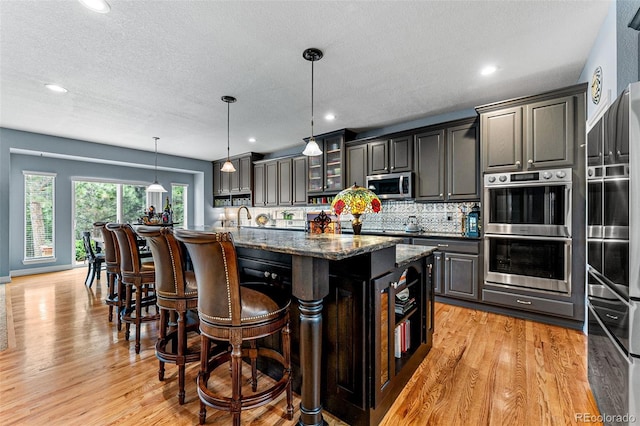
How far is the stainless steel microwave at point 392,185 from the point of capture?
13.7ft

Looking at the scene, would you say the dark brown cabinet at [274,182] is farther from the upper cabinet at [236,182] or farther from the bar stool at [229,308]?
the bar stool at [229,308]

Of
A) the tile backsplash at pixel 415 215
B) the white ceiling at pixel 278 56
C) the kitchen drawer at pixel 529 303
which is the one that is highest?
the white ceiling at pixel 278 56

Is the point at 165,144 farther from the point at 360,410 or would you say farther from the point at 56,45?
the point at 360,410

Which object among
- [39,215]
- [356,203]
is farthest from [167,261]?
[39,215]

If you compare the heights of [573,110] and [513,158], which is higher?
[573,110]

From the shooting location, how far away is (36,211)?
5566 millimetres

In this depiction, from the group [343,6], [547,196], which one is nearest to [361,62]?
[343,6]

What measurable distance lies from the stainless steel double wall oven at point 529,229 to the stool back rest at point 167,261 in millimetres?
3283

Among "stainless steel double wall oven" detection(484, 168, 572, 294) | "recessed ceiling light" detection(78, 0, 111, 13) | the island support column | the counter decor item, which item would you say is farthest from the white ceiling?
the island support column

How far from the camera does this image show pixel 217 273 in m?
1.43

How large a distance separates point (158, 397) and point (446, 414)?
72.5 inches

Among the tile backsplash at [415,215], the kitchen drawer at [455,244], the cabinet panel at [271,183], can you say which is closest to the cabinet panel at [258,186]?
the cabinet panel at [271,183]

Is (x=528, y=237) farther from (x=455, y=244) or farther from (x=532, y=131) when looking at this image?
(x=532, y=131)

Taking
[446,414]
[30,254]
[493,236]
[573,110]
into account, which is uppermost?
[573,110]
